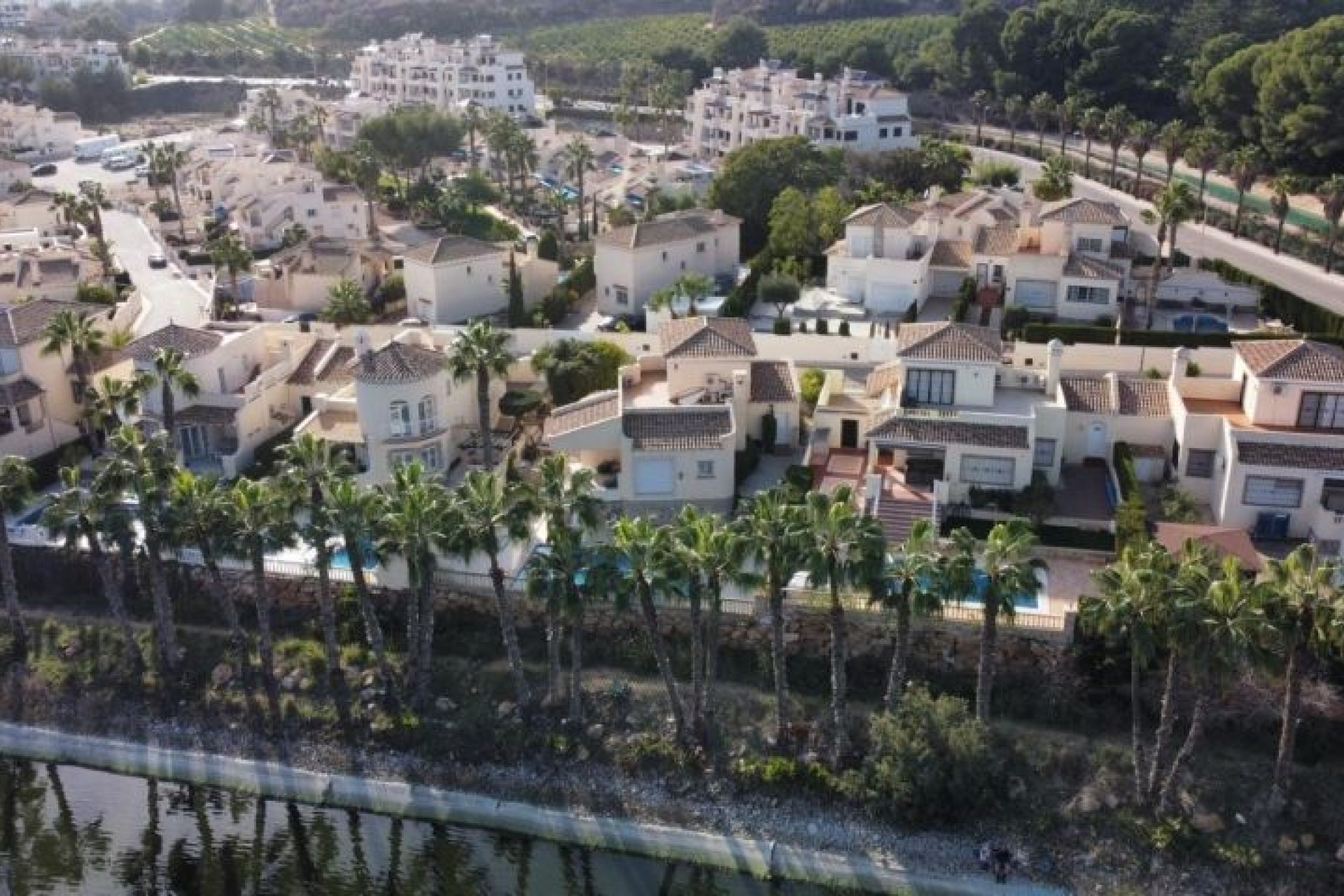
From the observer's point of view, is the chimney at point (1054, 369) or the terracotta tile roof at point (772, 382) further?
the terracotta tile roof at point (772, 382)

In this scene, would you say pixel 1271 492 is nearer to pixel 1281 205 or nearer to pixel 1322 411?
pixel 1322 411

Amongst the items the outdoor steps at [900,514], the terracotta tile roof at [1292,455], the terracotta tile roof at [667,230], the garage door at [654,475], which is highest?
the terracotta tile roof at [667,230]

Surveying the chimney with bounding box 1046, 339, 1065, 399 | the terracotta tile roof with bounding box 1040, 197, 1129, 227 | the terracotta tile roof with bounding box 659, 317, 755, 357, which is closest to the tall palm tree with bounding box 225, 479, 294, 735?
the terracotta tile roof with bounding box 659, 317, 755, 357

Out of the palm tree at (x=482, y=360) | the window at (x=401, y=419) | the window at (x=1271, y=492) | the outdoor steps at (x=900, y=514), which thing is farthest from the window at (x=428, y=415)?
the window at (x=1271, y=492)

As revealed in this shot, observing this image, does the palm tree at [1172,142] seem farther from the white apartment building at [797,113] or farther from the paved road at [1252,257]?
the white apartment building at [797,113]

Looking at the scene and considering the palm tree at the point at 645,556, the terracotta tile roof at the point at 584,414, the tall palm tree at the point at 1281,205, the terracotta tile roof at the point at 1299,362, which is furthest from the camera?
the tall palm tree at the point at 1281,205

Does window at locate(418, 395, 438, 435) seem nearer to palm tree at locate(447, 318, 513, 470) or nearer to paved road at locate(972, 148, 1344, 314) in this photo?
palm tree at locate(447, 318, 513, 470)

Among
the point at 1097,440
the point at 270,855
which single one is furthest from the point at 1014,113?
the point at 270,855

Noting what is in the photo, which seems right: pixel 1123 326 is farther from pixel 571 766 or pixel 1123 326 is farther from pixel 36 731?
pixel 36 731

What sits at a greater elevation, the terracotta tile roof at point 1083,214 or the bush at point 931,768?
the terracotta tile roof at point 1083,214
